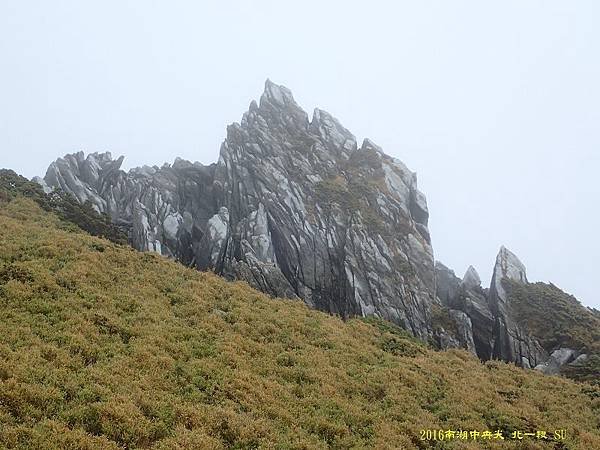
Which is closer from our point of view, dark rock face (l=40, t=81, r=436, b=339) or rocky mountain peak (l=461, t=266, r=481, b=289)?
dark rock face (l=40, t=81, r=436, b=339)

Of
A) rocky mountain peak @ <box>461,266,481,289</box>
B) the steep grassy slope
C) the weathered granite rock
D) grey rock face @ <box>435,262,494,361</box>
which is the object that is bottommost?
the steep grassy slope

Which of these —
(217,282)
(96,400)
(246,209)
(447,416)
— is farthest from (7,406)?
(246,209)

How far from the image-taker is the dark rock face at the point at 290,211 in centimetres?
3925

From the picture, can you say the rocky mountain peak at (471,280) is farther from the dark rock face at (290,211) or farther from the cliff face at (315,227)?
the dark rock face at (290,211)

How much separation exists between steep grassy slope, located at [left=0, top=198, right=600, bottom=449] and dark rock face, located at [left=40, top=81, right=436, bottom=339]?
10917 mm

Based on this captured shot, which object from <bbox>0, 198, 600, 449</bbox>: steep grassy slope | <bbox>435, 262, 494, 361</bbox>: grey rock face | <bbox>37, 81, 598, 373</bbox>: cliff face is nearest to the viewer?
<bbox>0, 198, 600, 449</bbox>: steep grassy slope

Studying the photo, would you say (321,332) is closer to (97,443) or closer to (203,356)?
(203,356)

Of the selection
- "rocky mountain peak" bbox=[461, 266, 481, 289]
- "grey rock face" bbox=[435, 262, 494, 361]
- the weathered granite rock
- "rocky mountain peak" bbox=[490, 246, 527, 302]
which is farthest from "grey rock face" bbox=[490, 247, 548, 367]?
"rocky mountain peak" bbox=[461, 266, 481, 289]

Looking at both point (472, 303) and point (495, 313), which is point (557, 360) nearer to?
point (495, 313)

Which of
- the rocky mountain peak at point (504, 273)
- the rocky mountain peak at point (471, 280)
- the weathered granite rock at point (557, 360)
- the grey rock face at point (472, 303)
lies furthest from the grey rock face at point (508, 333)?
the rocky mountain peak at point (471, 280)

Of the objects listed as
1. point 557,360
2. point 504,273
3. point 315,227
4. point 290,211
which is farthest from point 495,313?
point 290,211

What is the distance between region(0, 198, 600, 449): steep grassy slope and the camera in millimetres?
12867

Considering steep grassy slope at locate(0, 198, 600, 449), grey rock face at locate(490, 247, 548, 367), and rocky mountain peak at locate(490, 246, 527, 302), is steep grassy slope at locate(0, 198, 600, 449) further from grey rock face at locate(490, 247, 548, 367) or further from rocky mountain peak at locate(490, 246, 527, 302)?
rocky mountain peak at locate(490, 246, 527, 302)

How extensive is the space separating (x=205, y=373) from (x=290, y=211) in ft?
94.9
